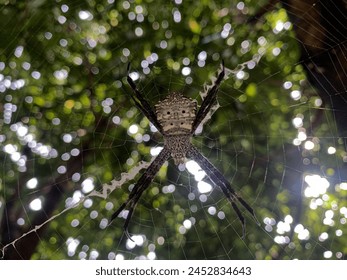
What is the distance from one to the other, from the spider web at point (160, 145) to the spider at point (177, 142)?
320 mm

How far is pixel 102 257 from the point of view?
5082mm

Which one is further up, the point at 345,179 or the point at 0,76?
the point at 0,76

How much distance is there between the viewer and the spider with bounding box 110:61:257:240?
3.80m

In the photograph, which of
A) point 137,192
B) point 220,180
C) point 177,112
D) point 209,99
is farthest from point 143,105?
point 220,180

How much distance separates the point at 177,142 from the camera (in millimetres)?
4113

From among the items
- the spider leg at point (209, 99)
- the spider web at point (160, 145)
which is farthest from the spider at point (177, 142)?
the spider web at point (160, 145)

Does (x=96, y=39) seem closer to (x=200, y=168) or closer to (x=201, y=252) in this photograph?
(x=200, y=168)

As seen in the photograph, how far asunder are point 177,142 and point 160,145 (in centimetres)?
56

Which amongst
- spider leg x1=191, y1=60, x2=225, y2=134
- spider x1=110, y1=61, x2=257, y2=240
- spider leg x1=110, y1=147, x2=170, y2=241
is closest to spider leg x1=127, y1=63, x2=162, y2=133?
spider x1=110, y1=61, x2=257, y2=240

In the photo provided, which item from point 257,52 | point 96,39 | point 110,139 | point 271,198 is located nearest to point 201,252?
point 271,198

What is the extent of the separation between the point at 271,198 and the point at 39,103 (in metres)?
3.24

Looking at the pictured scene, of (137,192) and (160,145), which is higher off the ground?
(160,145)

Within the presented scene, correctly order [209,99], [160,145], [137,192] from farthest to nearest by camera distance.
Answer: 1. [160,145]
2. [137,192]
3. [209,99]

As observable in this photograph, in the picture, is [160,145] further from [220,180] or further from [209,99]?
[209,99]
